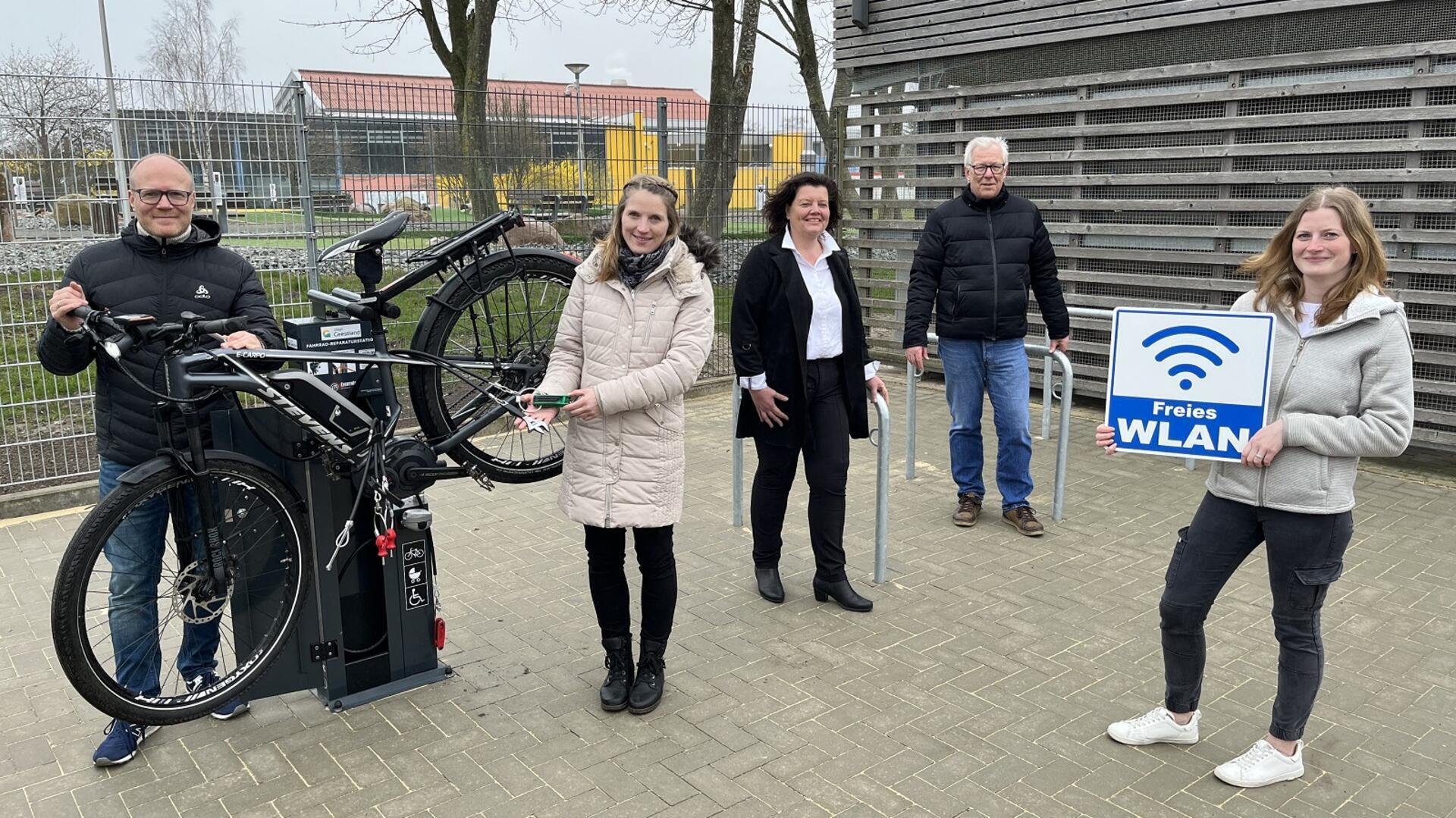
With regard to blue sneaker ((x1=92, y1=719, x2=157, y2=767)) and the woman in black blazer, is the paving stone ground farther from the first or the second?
the woman in black blazer

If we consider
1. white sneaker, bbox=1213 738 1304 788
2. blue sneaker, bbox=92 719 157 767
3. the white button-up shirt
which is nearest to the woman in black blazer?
the white button-up shirt

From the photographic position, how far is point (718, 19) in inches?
540

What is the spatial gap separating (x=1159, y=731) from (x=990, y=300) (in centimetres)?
262

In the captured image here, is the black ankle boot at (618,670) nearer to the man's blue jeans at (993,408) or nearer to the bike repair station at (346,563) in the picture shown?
the bike repair station at (346,563)

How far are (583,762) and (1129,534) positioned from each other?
3482 mm

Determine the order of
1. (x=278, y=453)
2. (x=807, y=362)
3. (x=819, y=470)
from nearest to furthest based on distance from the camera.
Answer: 1. (x=278, y=453)
2. (x=807, y=362)
3. (x=819, y=470)

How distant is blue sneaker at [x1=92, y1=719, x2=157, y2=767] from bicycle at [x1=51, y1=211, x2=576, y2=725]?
0.13 meters

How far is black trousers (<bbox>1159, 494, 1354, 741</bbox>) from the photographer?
3.05 meters

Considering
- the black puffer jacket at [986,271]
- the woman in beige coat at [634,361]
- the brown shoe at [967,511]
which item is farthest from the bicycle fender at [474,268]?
the brown shoe at [967,511]

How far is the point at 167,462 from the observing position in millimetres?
3146

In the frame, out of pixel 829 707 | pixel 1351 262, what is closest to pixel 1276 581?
pixel 1351 262

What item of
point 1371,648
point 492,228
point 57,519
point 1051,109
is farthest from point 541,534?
point 1051,109

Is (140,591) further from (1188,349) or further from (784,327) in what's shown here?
(1188,349)

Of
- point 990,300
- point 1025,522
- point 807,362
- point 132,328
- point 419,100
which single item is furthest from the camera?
point 419,100
